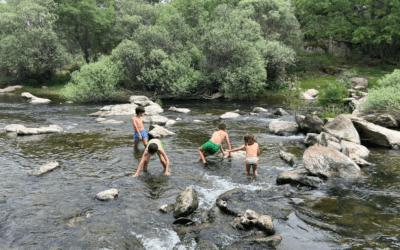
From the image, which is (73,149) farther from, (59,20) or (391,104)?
(59,20)

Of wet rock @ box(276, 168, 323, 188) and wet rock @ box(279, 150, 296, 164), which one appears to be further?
wet rock @ box(279, 150, 296, 164)

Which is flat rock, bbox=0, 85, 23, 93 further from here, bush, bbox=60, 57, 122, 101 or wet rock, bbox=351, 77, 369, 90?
wet rock, bbox=351, 77, 369, 90

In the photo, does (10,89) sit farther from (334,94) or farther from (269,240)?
(269,240)

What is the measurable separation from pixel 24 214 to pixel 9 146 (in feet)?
27.9

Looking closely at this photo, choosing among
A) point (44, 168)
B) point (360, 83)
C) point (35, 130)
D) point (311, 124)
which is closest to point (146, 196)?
point (44, 168)

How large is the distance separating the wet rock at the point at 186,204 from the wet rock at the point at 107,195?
7.16 feet

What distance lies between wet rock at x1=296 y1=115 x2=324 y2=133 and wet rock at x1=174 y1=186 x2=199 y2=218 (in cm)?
1082

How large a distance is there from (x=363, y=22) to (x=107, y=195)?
49518 mm

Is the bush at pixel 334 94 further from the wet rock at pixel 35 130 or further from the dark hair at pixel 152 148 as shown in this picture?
the wet rock at pixel 35 130

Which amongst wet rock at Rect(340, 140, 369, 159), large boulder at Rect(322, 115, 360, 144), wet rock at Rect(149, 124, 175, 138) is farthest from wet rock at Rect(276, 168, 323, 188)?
wet rock at Rect(149, 124, 175, 138)

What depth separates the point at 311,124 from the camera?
16.0 m

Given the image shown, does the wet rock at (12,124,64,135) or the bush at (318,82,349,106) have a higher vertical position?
the bush at (318,82,349,106)

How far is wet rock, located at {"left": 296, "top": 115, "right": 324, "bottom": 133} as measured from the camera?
1581cm

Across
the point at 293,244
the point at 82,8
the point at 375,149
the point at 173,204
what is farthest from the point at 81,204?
the point at 82,8
